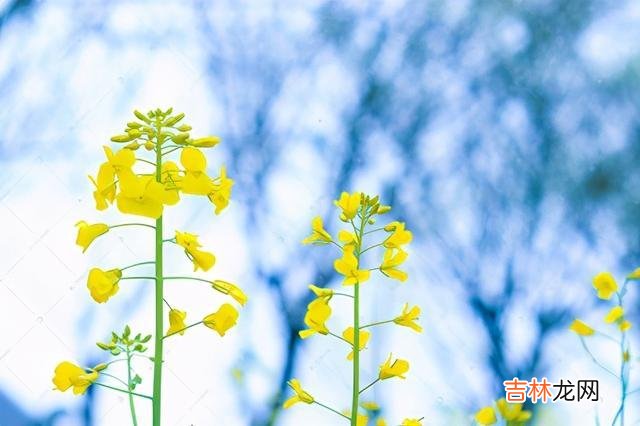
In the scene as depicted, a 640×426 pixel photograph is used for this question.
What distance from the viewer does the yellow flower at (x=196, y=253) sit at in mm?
821

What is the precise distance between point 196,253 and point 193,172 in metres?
0.08

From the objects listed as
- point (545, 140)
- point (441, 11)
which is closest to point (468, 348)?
point (545, 140)

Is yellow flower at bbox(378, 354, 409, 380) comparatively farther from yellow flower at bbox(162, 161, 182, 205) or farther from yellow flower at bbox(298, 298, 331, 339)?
yellow flower at bbox(162, 161, 182, 205)

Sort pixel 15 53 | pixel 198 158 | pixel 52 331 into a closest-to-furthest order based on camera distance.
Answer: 1. pixel 198 158
2. pixel 52 331
3. pixel 15 53

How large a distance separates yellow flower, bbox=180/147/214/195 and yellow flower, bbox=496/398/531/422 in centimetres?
→ 100

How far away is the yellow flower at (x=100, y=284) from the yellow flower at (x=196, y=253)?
7 cm

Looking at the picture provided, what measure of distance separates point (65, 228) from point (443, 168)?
0.85 metres

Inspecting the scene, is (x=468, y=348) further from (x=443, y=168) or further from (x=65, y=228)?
(x=65, y=228)

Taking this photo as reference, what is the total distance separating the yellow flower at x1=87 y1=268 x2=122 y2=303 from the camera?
0.80 metres

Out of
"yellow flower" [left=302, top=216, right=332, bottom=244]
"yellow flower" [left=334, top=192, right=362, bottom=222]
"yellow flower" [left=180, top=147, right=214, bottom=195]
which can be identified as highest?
"yellow flower" [left=334, top=192, right=362, bottom=222]

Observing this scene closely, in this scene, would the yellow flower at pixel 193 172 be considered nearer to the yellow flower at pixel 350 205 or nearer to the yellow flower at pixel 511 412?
the yellow flower at pixel 350 205

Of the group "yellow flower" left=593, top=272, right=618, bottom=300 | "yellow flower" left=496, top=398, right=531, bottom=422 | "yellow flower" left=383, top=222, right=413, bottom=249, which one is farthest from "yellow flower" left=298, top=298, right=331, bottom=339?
"yellow flower" left=496, top=398, right=531, bottom=422

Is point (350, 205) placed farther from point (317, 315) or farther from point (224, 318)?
point (224, 318)

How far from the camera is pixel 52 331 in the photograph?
5.68ft
